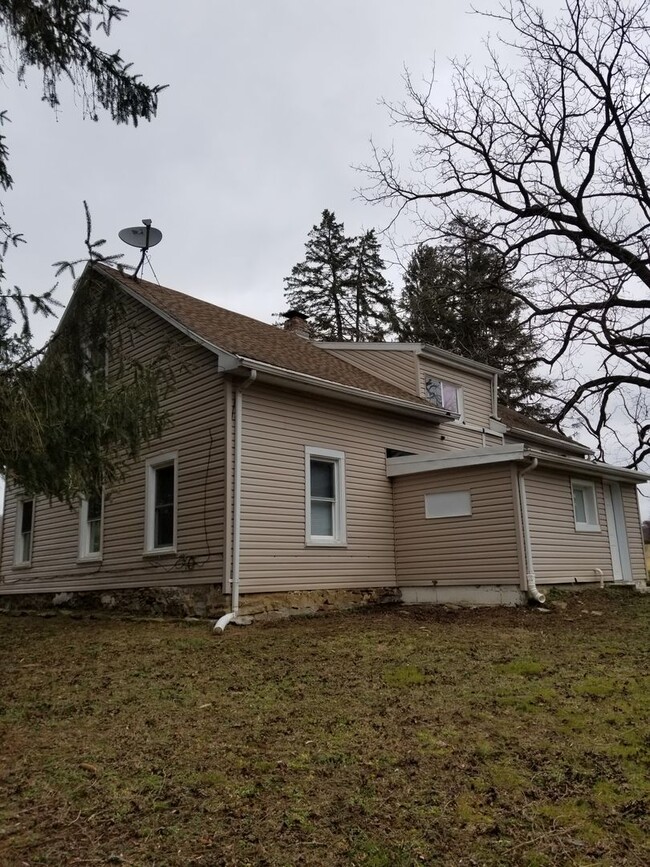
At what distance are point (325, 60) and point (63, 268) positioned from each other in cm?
617

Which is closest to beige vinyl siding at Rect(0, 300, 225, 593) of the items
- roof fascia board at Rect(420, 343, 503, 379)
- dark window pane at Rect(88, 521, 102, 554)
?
dark window pane at Rect(88, 521, 102, 554)

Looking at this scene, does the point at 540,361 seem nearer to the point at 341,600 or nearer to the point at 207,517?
the point at 341,600

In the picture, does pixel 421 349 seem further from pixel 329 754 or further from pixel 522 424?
pixel 329 754

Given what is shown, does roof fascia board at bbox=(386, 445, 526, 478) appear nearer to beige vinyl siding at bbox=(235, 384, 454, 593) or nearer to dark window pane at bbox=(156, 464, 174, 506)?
beige vinyl siding at bbox=(235, 384, 454, 593)

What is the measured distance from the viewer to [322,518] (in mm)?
11344

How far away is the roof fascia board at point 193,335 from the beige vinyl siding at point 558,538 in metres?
5.41

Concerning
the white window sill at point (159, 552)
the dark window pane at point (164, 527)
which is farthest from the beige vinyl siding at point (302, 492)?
the dark window pane at point (164, 527)

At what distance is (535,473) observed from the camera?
1153 centimetres

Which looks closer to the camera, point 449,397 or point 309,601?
point 309,601

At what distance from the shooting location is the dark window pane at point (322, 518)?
440 inches

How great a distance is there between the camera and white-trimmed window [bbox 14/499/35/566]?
1484cm

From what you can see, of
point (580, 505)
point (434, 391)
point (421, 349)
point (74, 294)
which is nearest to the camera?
point (74, 294)

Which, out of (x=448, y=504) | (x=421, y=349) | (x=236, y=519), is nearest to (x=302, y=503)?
(x=236, y=519)

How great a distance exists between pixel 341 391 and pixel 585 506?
5894 mm
